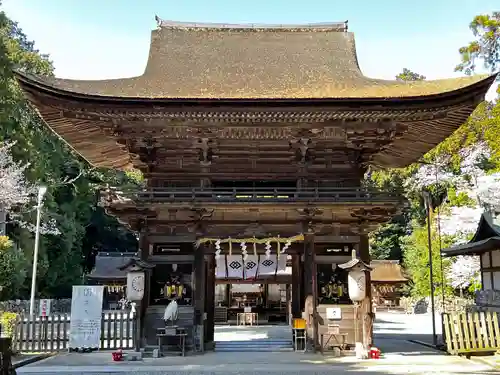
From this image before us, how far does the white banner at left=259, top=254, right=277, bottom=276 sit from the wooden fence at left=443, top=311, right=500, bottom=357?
4.86m

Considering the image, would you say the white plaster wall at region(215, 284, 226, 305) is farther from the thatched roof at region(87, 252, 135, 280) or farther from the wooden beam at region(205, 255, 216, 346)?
the wooden beam at region(205, 255, 216, 346)

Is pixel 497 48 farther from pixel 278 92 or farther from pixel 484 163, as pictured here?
pixel 278 92

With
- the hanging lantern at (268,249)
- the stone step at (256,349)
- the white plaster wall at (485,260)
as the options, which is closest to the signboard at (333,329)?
the stone step at (256,349)

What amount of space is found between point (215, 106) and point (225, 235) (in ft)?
11.8

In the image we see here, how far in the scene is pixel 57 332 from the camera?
1481 cm

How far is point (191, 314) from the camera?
42.7 ft

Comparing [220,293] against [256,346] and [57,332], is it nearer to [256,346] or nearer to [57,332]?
[256,346]

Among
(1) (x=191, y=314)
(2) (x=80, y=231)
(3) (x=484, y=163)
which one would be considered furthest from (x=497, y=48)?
(2) (x=80, y=231)

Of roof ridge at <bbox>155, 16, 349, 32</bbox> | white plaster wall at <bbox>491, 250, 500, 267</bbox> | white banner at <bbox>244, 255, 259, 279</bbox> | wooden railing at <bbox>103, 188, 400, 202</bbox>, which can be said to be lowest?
white banner at <bbox>244, 255, 259, 279</bbox>

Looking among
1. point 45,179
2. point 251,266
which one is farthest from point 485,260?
point 45,179

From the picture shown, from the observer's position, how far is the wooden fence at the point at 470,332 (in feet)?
42.2

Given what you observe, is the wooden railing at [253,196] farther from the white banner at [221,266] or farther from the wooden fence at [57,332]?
the wooden fence at [57,332]

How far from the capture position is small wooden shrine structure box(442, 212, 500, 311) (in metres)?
15.2

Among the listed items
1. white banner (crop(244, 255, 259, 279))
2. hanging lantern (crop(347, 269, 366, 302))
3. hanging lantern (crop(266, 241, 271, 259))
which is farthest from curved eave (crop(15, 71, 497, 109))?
white banner (crop(244, 255, 259, 279))
